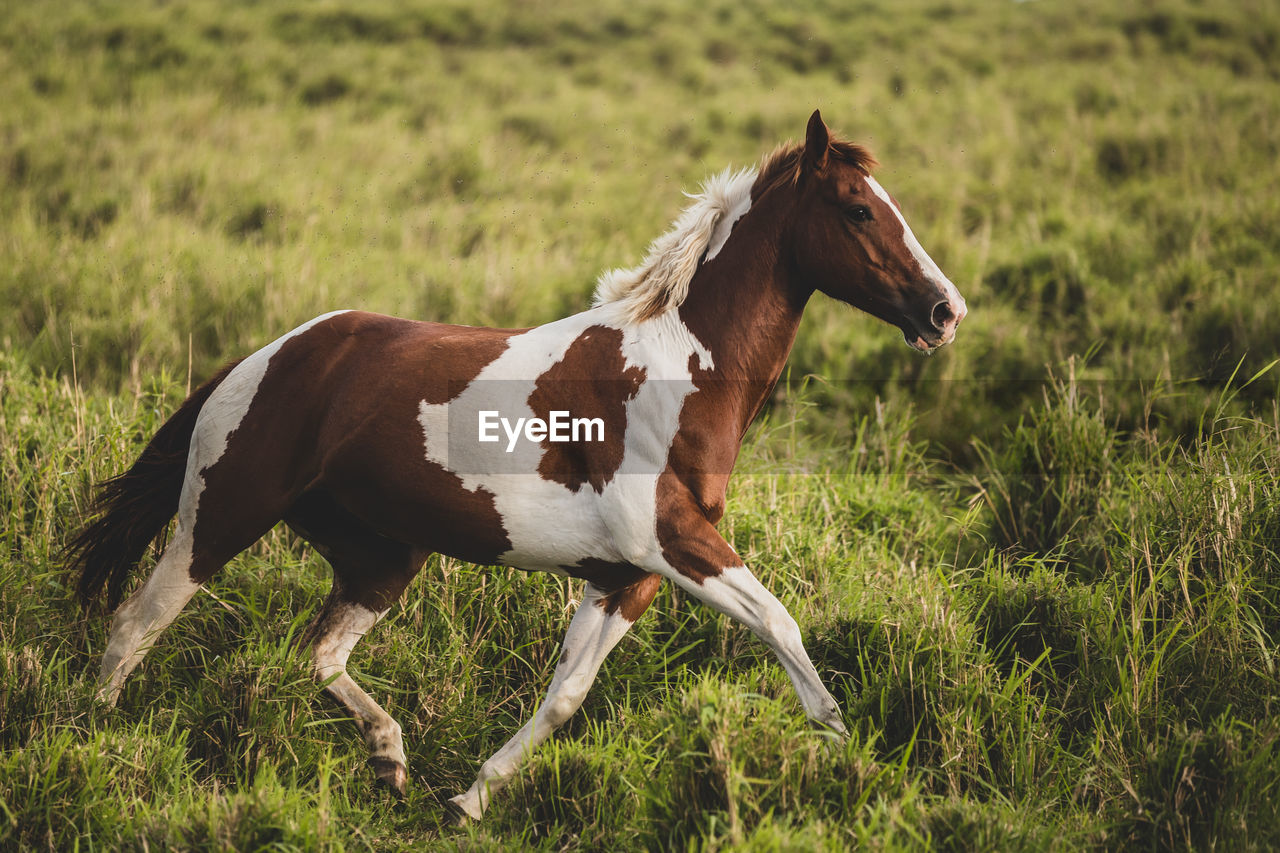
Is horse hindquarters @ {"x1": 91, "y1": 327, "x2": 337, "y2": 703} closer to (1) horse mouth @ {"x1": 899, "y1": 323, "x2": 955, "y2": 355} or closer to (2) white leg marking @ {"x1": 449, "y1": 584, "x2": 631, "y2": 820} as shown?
(2) white leg marking @ {"x1": 449, "y1": 584, "x2": 631, "y2": 820}

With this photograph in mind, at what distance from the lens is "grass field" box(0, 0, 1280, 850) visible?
2.94m

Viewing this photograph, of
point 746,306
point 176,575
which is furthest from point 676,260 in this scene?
point 176,575

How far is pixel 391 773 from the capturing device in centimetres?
329

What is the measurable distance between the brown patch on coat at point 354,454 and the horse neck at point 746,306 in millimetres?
677

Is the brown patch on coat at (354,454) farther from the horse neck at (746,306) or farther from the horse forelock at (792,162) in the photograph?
the horse forelock at (792,162)

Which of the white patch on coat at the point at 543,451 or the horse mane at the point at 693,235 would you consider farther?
the horse mane at the point at 693,235

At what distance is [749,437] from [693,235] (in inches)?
103

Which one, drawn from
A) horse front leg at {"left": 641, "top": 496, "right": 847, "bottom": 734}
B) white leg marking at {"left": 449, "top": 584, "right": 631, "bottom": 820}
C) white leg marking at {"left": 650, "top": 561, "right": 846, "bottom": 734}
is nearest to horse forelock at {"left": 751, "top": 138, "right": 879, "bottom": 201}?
horse front leg at {"left": 641, "top": 496, "right": 847, "bottom": 734}

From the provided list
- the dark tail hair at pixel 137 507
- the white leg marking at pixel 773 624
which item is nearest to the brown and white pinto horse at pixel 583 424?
the white leg marking at pixel 773 624

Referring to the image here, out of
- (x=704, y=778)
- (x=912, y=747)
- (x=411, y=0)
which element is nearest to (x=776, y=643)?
(x=704, y=778)

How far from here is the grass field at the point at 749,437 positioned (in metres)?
2.94

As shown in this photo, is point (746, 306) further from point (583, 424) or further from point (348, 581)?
point (348, 581)

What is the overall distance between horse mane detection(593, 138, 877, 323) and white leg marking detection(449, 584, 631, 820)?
99 cm

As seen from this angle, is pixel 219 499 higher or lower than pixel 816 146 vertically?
lower
